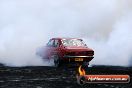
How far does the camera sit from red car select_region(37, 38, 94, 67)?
2167cm

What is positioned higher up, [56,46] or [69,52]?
[56,46]

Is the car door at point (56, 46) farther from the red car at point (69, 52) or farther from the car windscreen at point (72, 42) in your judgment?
the car windscreen at point (72, 42)

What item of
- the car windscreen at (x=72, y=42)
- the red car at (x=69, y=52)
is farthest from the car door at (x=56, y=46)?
the car windscreen at (x=72, y=42)

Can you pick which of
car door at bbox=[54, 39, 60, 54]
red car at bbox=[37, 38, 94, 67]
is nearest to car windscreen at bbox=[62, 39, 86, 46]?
red car at bbox=[37, 38, 94, 67]

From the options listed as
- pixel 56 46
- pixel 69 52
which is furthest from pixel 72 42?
pixel 69 52

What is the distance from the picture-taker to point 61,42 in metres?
23.1

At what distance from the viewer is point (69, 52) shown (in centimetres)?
2167

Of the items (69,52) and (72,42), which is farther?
(72,42)

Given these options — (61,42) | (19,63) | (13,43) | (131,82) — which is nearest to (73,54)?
(61,42)

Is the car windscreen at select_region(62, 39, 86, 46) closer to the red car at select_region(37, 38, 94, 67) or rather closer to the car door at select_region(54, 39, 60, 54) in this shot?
the red car at select_region(37, 38, 94, 67)

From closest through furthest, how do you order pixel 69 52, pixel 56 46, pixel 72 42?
pixel 69 52, pixel 72 42, pixel 56 46

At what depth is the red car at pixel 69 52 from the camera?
71.1ft

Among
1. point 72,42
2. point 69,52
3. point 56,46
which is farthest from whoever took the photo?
point 56,46

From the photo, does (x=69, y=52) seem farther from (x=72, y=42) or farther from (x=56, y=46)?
(x=56, y=46)
